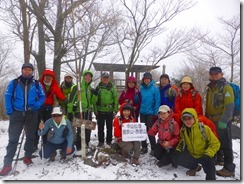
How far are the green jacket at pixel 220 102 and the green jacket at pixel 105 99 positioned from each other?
219 centimetres

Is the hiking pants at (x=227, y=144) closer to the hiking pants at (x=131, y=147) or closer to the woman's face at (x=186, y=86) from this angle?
the woman's face at (x=186, y=86)

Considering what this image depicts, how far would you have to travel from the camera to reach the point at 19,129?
4098 mm

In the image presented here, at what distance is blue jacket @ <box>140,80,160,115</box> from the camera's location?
4789 mm

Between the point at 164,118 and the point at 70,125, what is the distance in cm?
205

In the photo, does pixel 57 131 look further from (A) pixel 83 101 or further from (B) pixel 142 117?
(B) pixel 142 117

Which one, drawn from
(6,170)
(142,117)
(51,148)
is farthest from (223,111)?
(6,170)

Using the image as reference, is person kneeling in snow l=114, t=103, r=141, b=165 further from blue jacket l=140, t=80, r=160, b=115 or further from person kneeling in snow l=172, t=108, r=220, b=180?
person kneeling in snow l=172, t=108, r=220, b=180

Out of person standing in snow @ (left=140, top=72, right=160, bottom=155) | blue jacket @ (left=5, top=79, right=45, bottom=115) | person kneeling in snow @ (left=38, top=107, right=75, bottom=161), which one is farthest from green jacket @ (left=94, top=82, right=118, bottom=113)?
blue jacket @ (left=5, top=79, right=45, bottom=115)

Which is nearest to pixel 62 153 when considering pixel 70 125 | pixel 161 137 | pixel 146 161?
pixel 70 125

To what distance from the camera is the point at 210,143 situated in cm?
367

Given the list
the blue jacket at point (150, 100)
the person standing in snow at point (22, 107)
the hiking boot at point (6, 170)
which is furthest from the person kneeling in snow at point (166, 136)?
the hiking boot at point (6, 170)

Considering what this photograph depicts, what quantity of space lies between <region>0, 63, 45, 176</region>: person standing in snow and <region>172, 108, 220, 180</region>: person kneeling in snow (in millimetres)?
2949

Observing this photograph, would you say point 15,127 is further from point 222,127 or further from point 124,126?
point 222,127

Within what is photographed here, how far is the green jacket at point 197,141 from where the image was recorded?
3.65 metres
